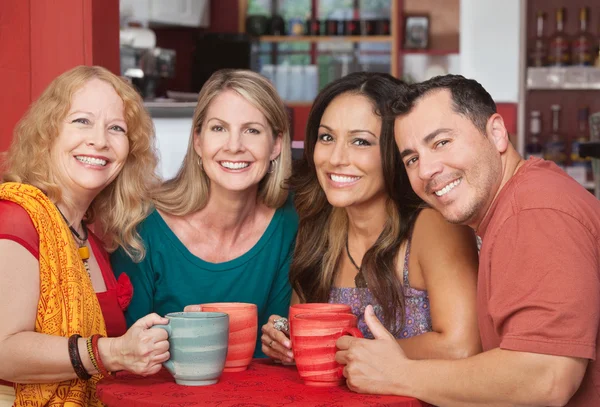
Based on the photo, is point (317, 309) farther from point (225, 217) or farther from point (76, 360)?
point (225, 217)

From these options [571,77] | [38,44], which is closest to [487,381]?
[38,44]

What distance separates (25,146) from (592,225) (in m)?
1.29

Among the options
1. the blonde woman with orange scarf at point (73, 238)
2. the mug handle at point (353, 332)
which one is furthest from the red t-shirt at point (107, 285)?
the mug handle at point (353, 332)

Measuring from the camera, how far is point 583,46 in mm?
5797

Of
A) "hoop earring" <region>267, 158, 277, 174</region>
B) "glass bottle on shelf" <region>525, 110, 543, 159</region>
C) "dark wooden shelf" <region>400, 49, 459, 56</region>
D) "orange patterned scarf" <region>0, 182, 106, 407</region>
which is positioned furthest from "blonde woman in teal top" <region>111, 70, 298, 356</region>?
"dark wooden shelf" <region>400, 49, 459, 56</region>

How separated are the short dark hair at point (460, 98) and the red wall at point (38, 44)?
126 cm

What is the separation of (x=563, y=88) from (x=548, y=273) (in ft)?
15.9

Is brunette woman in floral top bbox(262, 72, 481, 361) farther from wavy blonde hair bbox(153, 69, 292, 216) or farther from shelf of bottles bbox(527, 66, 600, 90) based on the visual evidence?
shelf of bottles bbox(527, 66, 600, 90)

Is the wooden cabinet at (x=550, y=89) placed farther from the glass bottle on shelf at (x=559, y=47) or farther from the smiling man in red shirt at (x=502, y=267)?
the smiling man in red shirt at (x=502, y=267)

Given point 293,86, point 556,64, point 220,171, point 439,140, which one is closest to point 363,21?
point 293,86

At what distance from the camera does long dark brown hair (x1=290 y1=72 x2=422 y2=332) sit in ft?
6.31

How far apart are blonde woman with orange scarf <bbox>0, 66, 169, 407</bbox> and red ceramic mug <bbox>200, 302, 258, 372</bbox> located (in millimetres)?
172

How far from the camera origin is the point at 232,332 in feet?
5.25

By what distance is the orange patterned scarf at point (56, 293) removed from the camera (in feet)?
5.56
